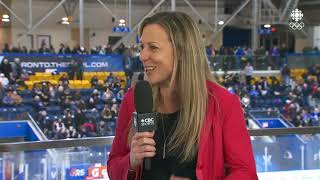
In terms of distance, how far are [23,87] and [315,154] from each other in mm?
14007

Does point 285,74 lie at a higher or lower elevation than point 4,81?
higher

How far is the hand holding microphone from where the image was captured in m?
1.45

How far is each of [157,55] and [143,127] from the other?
25 cm

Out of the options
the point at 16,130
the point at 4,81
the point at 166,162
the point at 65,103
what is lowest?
the point at 16,130

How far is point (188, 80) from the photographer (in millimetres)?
1592

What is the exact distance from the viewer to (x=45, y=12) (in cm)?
2419

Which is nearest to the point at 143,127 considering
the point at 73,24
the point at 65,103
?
the point at 65,103

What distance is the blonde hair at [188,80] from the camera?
62.4 inches

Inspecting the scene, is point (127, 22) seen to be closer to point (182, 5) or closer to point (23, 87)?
point (182, 5)

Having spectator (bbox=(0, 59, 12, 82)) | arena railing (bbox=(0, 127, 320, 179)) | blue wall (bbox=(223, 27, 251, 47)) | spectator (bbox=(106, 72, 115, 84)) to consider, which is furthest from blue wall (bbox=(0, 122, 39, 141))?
blue wall (bbox=(223, 27, 251, 47))

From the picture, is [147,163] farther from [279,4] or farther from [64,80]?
[279,4]

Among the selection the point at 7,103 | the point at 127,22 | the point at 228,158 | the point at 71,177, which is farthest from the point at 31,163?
the point at 127,22

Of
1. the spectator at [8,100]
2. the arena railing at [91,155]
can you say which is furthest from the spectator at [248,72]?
the arena railing at [91,155]

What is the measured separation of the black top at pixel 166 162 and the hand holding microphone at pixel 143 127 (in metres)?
0.06
